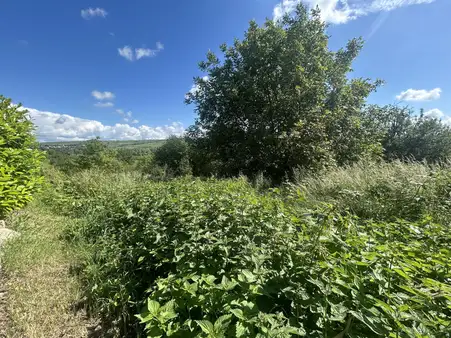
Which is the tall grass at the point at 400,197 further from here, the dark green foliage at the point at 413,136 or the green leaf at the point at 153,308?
the dark green foliage at the point at 413,136

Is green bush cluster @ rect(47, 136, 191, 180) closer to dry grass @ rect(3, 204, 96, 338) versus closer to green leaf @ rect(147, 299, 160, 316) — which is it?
dry grass @ rect(3, 204, 96, 338)

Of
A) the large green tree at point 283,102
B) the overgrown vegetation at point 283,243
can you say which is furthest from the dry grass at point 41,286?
the large green tree at point 283,102

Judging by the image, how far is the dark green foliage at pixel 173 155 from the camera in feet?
42.7

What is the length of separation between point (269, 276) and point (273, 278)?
67 millimetres

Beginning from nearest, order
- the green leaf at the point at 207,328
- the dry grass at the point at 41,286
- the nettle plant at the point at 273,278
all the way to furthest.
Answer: the nettle plant at the point at 273,278
the green leaf at the point at 207,328
the dry grass at the point at 41,286

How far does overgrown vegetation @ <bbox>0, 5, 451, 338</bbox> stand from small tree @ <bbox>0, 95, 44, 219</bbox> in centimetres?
65

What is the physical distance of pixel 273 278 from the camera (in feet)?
4.48

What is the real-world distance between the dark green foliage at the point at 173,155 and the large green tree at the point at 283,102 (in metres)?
3.55

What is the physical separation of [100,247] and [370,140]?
33.7ft

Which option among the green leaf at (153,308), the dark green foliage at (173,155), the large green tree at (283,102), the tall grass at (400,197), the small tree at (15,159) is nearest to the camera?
the green leaf at (153,308)

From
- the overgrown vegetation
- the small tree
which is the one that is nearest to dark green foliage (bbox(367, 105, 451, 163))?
the overgrown vegetation

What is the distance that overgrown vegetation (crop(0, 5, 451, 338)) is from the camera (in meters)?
1.06

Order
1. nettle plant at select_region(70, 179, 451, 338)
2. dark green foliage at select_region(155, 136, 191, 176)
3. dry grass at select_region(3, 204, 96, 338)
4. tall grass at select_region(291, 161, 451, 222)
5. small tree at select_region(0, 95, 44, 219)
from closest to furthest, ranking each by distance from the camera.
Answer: nettle plant at select_region(70, 179, 451, 338) < dry grass at select_region(3, 204, 96, 338) < tall grass at select_region(291, 161, 451, 222) < small tree at select_region(0, 95, 44, 219) < dark green foliage at select_region(155, 136, 191, 176)

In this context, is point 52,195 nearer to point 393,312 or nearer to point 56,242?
point 56,242
